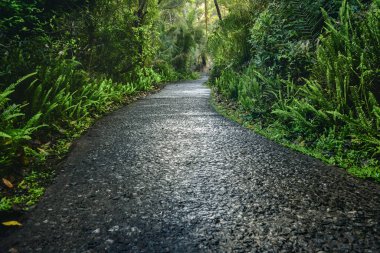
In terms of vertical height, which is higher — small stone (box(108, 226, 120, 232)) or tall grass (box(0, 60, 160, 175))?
tall grass (box(0, 60, 160, 175))

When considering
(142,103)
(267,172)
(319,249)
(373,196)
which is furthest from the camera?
(142,103)

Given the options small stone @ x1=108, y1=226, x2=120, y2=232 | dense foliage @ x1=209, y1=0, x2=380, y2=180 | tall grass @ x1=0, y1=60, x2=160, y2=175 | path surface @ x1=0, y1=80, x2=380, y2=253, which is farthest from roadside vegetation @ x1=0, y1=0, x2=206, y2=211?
dense foliage @ x1=209, y1=0, x2=380, y2=180

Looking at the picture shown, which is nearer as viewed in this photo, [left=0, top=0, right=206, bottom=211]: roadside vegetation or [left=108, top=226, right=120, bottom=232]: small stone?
[left=108, top=226, right=120, bottom=232]: small stone

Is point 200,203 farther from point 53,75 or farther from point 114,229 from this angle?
point 53,75

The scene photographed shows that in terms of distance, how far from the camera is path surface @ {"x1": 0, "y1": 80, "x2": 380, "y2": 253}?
2.45 m

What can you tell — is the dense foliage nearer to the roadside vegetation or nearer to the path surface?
the path surface

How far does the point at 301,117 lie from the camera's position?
5.10m

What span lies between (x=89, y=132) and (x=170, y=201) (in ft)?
11.9

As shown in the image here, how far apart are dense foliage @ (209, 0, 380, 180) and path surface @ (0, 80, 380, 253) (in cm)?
50

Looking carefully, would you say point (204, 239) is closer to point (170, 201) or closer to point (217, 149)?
point (170, 201)

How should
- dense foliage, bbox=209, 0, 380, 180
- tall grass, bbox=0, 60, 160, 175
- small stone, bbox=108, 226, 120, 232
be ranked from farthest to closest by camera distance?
dense foliage, bbox=209, 0, 380, 180 → tall grass, bbox=0, 60, 160, 175 → small stone, bbox=108, 226, 120, 232

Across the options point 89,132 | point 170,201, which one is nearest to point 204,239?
point 170,201

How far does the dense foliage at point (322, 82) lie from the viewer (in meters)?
4.20

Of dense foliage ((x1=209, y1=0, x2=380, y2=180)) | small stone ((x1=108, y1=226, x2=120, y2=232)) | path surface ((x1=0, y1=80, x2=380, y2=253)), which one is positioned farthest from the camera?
dense foliage ((x1=209, y1=0, x2=380, y2=180))
